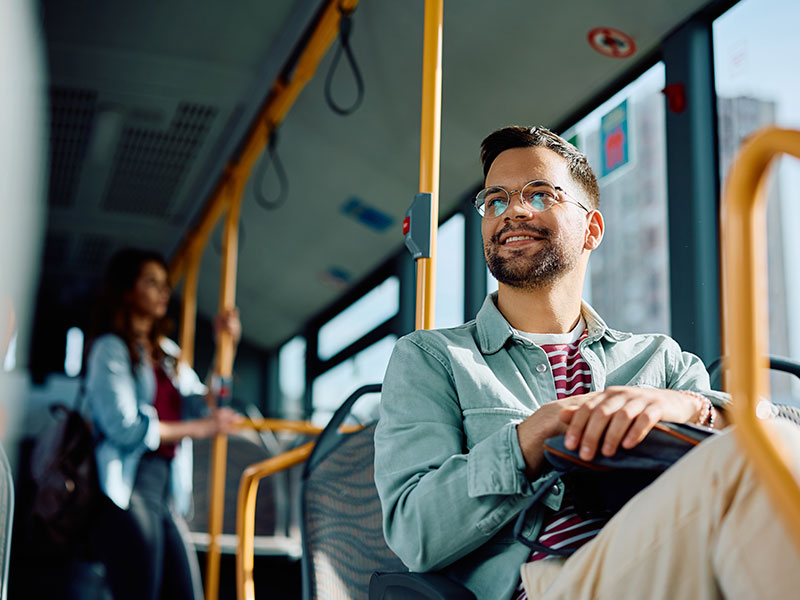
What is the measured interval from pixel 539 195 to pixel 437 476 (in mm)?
572

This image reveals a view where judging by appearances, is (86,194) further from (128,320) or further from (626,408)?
(626,408)

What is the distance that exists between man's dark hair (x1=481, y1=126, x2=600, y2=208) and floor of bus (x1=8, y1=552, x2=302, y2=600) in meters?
2.86

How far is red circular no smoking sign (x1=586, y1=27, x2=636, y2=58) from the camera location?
2480 millimetres

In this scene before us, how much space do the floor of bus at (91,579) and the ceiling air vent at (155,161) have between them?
217cm

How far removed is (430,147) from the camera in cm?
200

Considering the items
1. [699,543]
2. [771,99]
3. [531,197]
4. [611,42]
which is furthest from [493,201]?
[611,42]

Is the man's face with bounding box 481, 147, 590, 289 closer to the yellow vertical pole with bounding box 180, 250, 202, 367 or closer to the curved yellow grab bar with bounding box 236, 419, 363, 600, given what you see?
the curved yellow grab bar with bounding box 236, 419, 363, 600

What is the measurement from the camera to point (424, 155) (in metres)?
2.01

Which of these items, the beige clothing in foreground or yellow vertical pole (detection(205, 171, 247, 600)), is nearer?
the beige clothing in foreground

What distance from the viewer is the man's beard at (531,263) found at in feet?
5.07

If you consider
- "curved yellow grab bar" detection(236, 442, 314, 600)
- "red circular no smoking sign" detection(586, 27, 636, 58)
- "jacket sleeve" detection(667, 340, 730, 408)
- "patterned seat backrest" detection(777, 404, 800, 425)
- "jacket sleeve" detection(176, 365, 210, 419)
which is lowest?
"curved yellow grab bar" detection(236, 442, 314, 600)

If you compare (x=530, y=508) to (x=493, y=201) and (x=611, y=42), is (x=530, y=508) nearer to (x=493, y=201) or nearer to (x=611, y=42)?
(x=493, y=201)

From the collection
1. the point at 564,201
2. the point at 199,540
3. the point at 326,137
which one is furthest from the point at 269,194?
the point at 564,201

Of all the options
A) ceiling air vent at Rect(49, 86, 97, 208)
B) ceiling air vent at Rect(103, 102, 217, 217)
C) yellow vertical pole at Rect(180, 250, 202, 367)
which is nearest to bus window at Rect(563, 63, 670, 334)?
ceiling air vent at Rect(103, 102, 217, 217)
